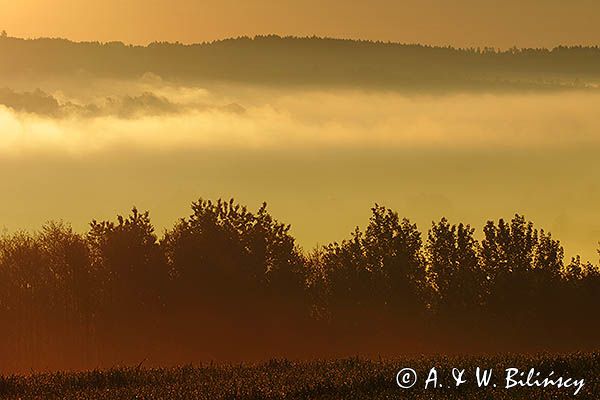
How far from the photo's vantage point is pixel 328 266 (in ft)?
289

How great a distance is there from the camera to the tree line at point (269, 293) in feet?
275

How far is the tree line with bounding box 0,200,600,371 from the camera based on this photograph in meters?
83.8

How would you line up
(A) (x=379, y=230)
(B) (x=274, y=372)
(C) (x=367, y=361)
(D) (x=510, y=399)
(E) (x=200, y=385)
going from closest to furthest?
(D) (x=510, y=399)
(E) (x=200, y=385)
(B) (x=274, y=372)
(C) (x=367, y=361)
(A) (x=379, y=230)

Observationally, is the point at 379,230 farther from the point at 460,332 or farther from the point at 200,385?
the point at 200,385

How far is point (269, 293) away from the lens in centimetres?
8494

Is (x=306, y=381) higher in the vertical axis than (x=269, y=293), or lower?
lower

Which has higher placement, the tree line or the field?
the tree line

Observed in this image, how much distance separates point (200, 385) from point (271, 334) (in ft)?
200

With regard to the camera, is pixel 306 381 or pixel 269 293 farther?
pixel 269 293

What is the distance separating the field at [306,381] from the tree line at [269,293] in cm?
5572

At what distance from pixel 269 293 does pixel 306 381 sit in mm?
62810

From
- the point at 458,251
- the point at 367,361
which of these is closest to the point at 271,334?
the point at 458,251

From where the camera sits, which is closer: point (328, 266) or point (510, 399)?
point (510, 399)

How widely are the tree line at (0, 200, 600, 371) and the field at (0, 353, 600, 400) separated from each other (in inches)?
2194
